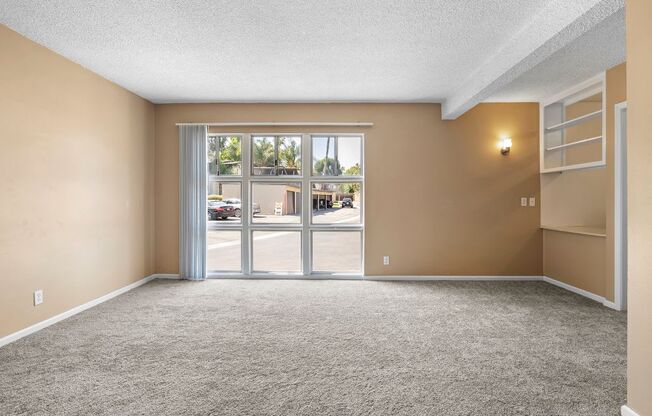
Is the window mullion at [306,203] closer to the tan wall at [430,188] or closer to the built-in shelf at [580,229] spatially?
the tan wall at [430,188]

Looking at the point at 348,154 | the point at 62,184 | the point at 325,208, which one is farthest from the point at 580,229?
the point at 62,184

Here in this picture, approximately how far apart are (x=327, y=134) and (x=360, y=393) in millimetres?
3879

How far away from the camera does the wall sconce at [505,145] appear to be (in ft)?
17.0

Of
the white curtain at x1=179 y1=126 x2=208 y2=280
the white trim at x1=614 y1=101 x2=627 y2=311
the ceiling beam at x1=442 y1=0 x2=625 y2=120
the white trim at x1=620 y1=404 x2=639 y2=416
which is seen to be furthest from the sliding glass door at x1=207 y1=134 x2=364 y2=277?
the white trim at x1=620 y1=404 x2=639 y2=416

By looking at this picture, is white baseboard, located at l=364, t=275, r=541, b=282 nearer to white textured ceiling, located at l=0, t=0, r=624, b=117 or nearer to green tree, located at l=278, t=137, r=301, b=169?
green tree, located at l=278, t=137, r=301, b=169

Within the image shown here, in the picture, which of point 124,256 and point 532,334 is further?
point 124,256

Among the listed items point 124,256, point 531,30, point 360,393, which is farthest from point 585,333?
point 124,256

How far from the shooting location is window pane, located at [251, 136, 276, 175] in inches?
215

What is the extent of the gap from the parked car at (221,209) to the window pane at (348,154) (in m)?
1.78

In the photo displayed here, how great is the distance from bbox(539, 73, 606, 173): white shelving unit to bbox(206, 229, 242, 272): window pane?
15.1 ft

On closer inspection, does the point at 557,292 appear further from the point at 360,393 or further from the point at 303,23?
the point at 303,23

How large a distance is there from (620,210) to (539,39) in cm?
221

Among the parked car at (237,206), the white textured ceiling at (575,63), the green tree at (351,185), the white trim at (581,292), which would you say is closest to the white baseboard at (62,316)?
the parked car at (237,206)

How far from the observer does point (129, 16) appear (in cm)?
280
